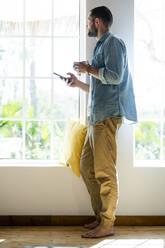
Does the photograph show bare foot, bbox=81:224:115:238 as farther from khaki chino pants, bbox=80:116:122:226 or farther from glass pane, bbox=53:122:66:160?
glass pane, bbox=53:122:66:160

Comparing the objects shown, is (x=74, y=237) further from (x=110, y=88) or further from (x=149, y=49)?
(x=149, y=49)

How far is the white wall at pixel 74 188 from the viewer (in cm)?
398

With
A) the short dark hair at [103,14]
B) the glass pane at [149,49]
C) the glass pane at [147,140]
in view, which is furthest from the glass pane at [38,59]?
the glass pane at [147,140]

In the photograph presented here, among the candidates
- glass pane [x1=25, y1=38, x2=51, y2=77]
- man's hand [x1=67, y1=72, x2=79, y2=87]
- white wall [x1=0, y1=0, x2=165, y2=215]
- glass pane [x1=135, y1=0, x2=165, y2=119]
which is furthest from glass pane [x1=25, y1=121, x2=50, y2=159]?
glass pane [x1=135, y1=0, x2=165, y2=119]

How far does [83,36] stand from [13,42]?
713 millimetres

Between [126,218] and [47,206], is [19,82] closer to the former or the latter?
[47,206]

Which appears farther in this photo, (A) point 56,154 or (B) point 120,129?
(A) point 56,154

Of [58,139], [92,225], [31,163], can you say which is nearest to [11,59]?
[58,139]

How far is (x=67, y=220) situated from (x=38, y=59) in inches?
64.0

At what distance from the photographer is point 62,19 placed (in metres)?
4.22

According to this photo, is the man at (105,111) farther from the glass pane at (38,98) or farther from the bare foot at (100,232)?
the glass pane at (38,98)

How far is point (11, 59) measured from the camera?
4262mm

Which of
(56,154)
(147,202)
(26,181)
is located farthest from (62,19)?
(147,202)

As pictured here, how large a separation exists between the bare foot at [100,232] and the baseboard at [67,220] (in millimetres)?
322
